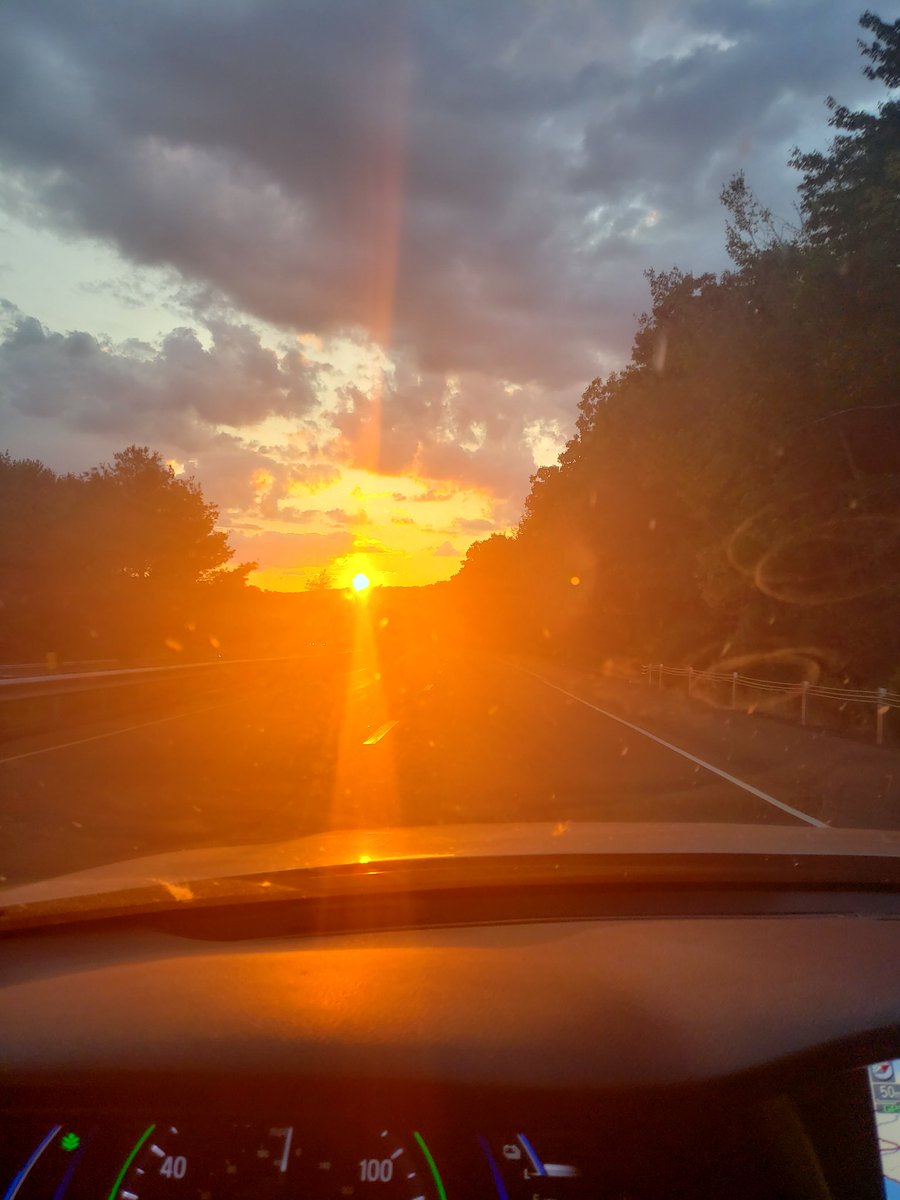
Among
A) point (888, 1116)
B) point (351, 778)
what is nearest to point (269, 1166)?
point (888, 1116)

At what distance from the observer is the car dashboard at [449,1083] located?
246 cm

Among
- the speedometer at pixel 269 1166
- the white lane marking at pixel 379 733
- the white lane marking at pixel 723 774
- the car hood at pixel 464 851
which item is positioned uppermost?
the car hood at pixel 464 851

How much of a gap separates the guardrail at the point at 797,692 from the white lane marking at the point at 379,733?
29.1 feet

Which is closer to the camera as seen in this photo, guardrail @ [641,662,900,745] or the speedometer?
the speedometer

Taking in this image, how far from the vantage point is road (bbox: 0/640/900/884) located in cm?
955

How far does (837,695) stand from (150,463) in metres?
62.4

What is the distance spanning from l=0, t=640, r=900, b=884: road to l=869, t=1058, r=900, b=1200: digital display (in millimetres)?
6117

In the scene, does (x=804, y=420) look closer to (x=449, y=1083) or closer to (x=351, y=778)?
(x=351, y=778)

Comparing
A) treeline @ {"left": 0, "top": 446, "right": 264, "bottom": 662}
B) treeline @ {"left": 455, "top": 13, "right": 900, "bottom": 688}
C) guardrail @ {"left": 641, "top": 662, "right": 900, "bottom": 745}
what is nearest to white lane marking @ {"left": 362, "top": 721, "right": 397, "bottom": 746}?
guardrail @ {"left": 641, "top": 662, "right": 900, "bottom": 745}

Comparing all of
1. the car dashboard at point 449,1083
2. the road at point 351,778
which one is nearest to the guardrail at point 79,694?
the road at point 351,778

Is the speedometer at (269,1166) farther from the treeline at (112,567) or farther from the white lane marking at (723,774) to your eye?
the treeline at (112,567)

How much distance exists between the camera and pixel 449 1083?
2.55m

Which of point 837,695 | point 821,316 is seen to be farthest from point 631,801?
point 821,316

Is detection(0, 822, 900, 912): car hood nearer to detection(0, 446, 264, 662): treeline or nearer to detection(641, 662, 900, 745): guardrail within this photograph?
detection(641, 662, 900, 745): guardrail
